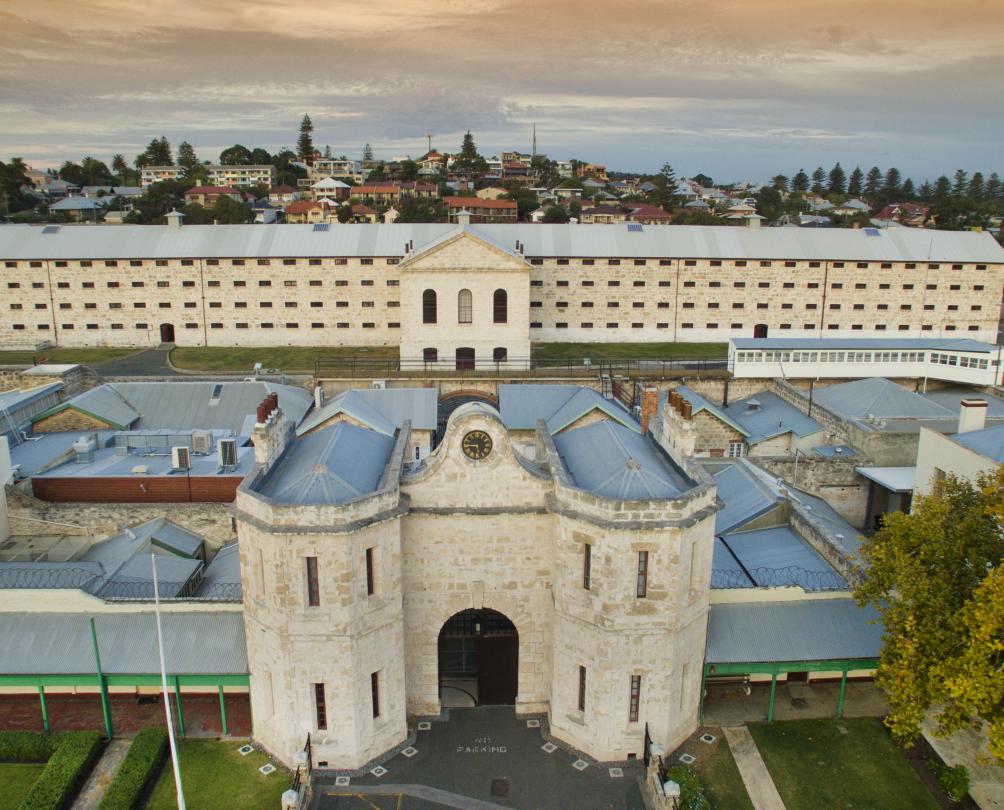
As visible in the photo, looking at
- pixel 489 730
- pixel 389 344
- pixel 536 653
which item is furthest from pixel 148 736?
pixel 389 344

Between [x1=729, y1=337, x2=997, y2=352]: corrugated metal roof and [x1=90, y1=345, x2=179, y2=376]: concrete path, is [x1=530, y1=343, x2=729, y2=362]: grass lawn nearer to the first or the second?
[x1=729, y1=337, x2=997, y2=352]: corrugated metal roof

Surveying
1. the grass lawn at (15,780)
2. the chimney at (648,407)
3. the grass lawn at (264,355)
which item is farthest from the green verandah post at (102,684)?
the grass lawn at (264,355)

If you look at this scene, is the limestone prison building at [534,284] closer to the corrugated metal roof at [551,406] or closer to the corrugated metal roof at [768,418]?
the corrugated metal roof at [768,418]

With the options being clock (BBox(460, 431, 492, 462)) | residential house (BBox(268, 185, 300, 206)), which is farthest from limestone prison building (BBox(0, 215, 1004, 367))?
residential house (BBox(268, 185, 300, 206))

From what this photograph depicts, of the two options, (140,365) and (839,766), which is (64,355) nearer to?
(140,365)

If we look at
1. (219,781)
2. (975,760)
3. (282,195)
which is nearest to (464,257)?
(219,781)

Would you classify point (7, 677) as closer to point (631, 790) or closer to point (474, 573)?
point (474, 573)

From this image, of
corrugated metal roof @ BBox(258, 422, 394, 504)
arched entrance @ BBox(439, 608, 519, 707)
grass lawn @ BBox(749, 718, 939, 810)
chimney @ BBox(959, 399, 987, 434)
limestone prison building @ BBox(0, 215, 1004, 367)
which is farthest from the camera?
limestone prison building @ BBox(0, 215, 1004, 367)
